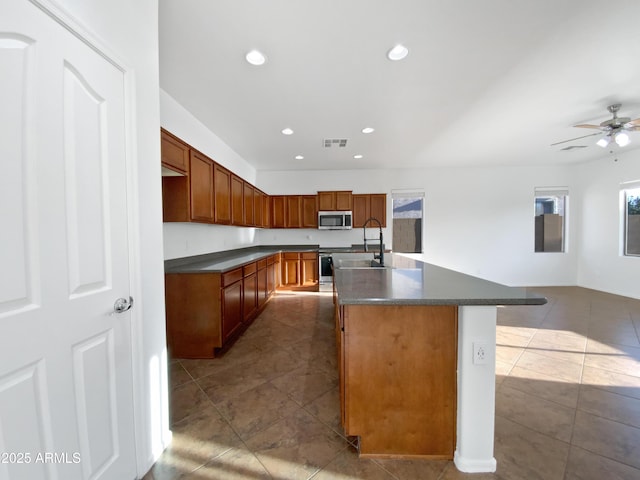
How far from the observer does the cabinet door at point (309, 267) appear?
507cm

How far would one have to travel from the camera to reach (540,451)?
1.37 meters

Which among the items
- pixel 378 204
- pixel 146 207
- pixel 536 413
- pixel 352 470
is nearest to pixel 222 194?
pixel 146 207

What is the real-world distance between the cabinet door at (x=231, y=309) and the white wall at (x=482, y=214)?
344 centimetres

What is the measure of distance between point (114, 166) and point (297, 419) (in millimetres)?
1836

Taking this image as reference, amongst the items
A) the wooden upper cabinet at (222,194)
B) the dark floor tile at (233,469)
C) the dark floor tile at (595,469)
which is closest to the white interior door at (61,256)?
the dark floor tile at (233,469)

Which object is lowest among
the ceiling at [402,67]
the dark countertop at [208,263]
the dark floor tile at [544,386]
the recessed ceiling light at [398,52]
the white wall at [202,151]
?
the dark floor tile at [544,386]

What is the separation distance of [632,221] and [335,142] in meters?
5.92

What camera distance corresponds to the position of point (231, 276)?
265cm

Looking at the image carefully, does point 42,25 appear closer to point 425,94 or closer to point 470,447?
point 470,447

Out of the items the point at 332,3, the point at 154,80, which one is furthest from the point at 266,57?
the point at 154,80

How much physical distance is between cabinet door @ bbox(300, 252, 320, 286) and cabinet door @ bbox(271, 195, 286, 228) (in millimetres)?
946

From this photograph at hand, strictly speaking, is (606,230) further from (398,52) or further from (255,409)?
(255,409)

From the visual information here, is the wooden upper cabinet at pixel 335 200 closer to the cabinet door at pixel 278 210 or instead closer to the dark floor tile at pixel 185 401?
the cabinet door at pixel 278 210

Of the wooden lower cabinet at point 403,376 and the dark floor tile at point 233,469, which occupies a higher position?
the wooden lower cabinet at point 403,376
